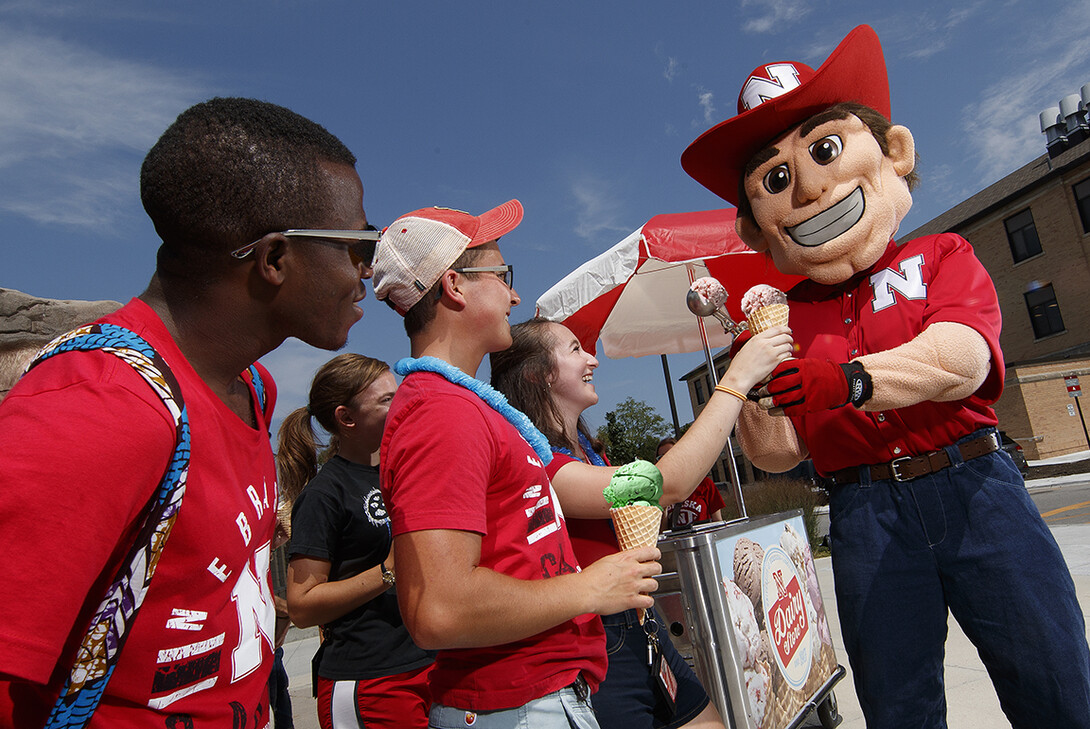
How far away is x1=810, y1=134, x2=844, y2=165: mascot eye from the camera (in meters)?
2.64

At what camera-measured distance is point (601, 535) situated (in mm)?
2453

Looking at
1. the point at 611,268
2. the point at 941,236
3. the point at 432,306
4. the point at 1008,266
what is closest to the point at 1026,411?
the point at 1008,266

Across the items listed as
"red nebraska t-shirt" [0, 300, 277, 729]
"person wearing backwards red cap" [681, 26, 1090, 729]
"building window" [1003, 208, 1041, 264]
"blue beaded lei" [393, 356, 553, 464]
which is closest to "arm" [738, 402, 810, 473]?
"person wearing backwards red cap" [681, 26, 1090, 729]

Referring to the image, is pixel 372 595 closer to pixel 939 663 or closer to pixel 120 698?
pixel 120 698

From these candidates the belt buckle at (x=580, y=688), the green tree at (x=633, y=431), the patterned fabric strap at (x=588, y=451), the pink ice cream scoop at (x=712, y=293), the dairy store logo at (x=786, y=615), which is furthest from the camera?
the green tree at (x=633, y=431)

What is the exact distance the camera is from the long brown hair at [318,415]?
3.48 metres

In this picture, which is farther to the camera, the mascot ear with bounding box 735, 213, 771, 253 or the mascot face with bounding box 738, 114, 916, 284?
the mascot ear with bounding box 735, 213, 771, 253

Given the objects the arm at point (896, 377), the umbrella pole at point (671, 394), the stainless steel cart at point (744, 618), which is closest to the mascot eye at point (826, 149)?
the arm at point (896, 377)

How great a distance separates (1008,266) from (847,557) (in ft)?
114

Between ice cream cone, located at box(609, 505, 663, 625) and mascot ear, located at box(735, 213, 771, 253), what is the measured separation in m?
1.52

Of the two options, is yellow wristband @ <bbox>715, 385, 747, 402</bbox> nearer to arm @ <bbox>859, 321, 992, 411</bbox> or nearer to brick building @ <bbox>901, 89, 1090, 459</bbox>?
arm @ <bbox>859, 321, 992, 411</bbox>

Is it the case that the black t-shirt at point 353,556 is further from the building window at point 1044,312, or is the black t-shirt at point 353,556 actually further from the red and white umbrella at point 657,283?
the building window at point 1044,312

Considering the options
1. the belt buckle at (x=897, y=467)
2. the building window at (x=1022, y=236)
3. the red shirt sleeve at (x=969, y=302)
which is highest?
the building window at (x=1022, y=236)

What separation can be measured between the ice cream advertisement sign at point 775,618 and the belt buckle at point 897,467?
2.70ft
